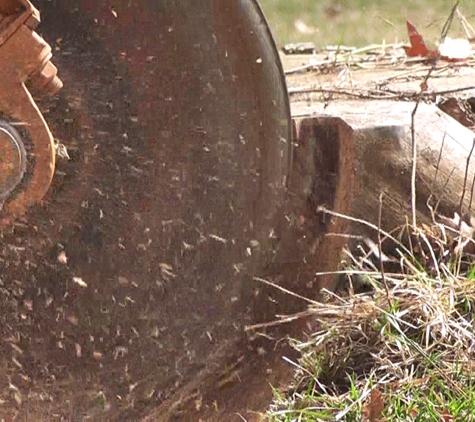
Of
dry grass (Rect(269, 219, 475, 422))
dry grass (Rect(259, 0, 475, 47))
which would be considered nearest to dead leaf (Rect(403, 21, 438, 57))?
dry grass (Rect(269, 219, 475, 422))

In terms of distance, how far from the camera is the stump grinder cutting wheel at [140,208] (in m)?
2.35

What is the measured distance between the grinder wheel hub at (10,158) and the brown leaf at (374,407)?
2.84 feet

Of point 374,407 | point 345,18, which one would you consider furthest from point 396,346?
point 345,18

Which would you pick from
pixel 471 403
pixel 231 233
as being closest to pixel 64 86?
pixel 231 233

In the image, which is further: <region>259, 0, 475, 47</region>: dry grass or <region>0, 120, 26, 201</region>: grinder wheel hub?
<region>259, 0, 475, 47</region>: dry grass

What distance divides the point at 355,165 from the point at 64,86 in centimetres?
72

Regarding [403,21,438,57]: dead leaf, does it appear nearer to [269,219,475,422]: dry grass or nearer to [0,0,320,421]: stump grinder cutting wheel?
[269,219,475,422]: dry grass

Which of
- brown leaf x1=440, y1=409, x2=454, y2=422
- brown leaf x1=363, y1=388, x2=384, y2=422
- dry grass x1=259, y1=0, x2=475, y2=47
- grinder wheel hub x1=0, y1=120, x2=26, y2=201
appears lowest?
brown leaf x1=440, y1=409, x2=454, y2=422

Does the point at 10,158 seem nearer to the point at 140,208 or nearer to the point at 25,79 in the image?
the point at 25,79

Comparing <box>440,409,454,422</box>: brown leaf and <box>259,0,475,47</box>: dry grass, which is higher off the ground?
<box>259,0,475,47</box>: dry grass

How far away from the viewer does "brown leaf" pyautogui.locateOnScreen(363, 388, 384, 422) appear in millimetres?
2273

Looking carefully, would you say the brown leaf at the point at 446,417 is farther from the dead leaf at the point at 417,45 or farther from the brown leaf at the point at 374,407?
the dead leaf at the point at 417,45

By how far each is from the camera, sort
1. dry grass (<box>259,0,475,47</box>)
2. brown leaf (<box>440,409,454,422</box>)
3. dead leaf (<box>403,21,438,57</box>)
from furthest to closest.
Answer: dry grass (<box>259,0,475,47</box>) < dead leaf (<box>403,21,438,57</box>) < brown leaf (<box>440,409,454,422</box>)

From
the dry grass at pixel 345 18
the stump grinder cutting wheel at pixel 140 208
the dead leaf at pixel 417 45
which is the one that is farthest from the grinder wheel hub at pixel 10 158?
the dry grass at pixel 345 18
